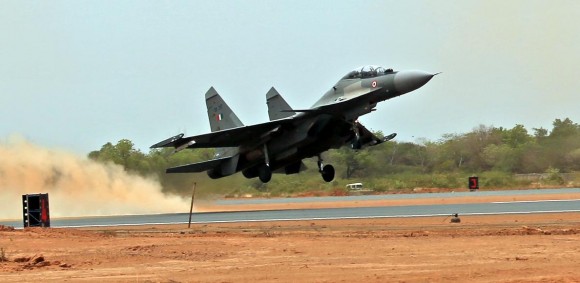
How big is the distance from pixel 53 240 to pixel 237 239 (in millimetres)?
4776

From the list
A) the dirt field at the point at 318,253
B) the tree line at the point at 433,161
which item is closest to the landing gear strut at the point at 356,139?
the dirt field at the point at 318,253

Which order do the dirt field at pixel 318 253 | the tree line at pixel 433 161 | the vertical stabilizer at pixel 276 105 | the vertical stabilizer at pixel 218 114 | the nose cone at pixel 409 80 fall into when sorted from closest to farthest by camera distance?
the dirt field at pixel 318 253, the nose cone at pixel 409 80, the vertical stabilizer at pixel 276 105, the vertical stabilizer at pixel 218 114, the tree line at pixel 433 161

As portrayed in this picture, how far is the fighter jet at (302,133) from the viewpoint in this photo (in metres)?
29.1

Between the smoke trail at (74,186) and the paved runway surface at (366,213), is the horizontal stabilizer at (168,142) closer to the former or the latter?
the paved runway surface at (366,213)

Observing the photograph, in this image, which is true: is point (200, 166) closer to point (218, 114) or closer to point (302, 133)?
point (218, 114)

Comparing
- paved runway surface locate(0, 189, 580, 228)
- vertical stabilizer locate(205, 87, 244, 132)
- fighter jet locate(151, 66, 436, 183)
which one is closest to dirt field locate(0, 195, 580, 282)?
paved runway surface locate(0, 189, 580, 228)

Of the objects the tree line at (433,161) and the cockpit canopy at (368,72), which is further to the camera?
the tree line at (433,161)

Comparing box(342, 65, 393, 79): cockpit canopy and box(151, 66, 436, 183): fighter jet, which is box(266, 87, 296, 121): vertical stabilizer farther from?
box(342, 65, 393, 79): cockpit canopy

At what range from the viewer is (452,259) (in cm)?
1561

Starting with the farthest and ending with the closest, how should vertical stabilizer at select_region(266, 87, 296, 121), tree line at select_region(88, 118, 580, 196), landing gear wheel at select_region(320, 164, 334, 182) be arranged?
tree line at select_region(88, 118, 580, 196)
vertical stabilizer at select_region(266, 87, 296, 121)
landing gear wheel at select_region(320, 164, 334, 182)

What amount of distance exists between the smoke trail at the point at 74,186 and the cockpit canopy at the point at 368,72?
39.6ft

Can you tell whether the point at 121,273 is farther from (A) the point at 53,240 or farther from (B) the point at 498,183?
(B) the point at 498,183

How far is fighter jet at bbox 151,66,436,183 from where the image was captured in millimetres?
29062

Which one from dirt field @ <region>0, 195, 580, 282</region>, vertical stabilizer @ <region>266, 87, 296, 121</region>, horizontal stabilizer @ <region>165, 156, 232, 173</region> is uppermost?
vertical stabilizer @ <region>266, 87, 296, 121</region>
